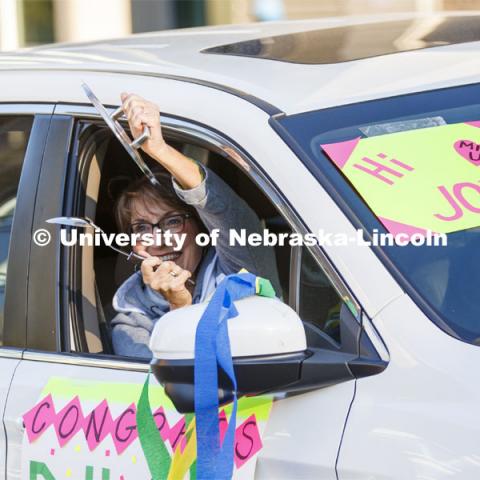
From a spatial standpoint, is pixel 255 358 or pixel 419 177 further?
pixel 419 177

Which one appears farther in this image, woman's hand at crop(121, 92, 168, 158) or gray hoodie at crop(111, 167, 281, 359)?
gray hoodie at crop(111, 167, 281, 359)

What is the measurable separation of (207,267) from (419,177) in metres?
0.84

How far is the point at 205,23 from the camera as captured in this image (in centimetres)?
1118

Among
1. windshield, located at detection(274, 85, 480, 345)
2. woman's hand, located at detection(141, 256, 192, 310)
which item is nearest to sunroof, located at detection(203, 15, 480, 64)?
windshield, located at detection(274, 85, 480, 345)

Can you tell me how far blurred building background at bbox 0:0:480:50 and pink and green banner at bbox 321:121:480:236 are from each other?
24.8 feet

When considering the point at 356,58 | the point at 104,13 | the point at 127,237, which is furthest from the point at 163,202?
the point at 104,13

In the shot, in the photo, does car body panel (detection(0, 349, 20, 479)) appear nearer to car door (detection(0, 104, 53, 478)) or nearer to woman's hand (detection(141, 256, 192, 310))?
car door (detection(0, 104, 53, 478))

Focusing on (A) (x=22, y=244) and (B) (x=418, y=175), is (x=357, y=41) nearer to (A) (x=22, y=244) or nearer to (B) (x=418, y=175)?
(B) (x=418, y=175)

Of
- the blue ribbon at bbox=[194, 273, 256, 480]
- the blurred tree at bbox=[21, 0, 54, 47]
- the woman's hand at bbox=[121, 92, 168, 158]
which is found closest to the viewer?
the blue ribbon at bbox=[194, 273, 256, 480]

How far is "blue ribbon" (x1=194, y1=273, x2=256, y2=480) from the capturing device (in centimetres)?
201

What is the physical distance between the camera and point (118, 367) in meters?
2.38

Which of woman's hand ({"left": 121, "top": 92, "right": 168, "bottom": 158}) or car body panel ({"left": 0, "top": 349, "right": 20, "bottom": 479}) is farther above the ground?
woman's hand ({"left": 121, "top": 92, "right": 168, "bottom": 158})

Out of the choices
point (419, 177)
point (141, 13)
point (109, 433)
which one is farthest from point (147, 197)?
point (141, 13)

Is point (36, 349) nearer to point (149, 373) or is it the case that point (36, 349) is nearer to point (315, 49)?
point (149, 373)
